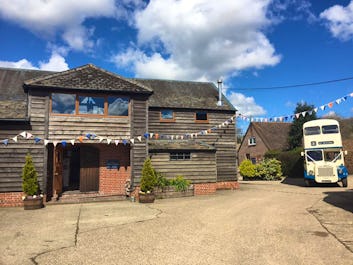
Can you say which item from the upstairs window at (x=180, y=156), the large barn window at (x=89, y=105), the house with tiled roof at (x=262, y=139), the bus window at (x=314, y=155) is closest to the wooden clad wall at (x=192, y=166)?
the upstairs window at (x=180, y=156)

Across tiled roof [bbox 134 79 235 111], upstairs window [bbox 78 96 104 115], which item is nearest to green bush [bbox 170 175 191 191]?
tiled roof [bbox 134 79 235 111]

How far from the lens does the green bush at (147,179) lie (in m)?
13.1

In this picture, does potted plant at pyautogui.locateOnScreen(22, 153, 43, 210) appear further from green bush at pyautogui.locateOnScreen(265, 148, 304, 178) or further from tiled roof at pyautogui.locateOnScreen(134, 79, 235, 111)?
green bush at pyautogui.locateOnScreen(265, 148, 304, 178)

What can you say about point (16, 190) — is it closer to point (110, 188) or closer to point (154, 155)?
point (110, 188)

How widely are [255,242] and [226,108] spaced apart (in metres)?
12.7

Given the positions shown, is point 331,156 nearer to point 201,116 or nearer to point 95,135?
point 201,116

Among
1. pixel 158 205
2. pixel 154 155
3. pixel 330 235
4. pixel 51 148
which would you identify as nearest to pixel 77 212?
pixel 158 205

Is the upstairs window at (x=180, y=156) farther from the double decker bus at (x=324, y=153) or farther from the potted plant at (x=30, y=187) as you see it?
the double decker bus at (x=324, y=153)

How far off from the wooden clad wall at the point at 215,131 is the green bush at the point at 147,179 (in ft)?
13.4

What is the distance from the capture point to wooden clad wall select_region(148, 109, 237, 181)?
56.3ft

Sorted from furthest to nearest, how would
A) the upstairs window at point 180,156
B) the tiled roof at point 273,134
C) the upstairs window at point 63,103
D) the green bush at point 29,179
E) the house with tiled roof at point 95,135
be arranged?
the tiled roof at point 273,134, the upstairs window at point 180,156, the upstairs window at point 63,103, the house with tiled roof at point 95,135, the green bush at point 29,179

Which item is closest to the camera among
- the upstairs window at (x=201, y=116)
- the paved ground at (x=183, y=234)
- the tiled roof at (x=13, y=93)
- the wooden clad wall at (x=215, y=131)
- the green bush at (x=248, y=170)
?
the paved ground at (x=183, y=234)

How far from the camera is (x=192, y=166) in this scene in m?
15.6

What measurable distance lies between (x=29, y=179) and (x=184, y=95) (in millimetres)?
10930
